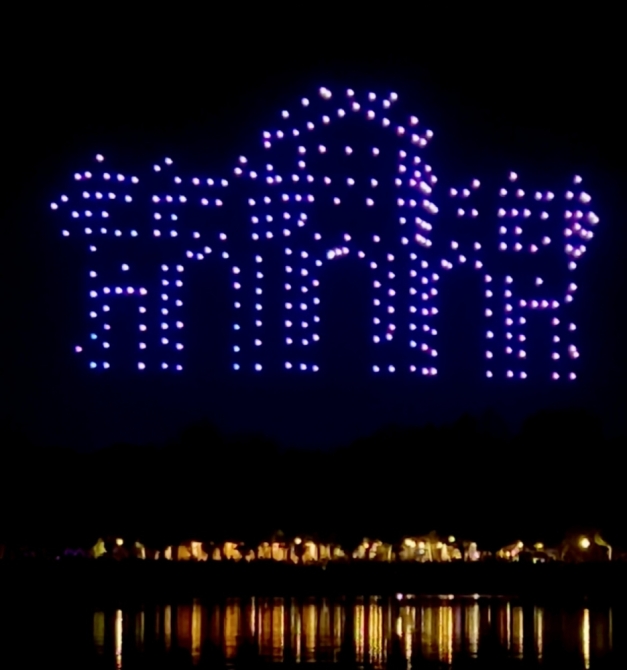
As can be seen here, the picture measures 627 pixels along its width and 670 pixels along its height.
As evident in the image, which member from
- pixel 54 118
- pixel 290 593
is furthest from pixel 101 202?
pixel 290 593

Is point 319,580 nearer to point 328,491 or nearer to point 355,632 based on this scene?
point 328,491

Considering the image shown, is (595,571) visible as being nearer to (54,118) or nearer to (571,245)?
(571,245)

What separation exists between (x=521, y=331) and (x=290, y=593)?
2695mm

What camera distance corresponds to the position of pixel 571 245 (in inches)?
287

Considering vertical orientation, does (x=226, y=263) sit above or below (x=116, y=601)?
above

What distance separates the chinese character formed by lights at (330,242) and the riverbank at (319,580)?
1813mm

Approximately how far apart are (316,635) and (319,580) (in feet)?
7.99

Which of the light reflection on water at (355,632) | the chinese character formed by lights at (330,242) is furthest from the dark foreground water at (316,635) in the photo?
the chinese character formed by lights at (330,242)

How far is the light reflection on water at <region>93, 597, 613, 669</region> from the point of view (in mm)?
5969

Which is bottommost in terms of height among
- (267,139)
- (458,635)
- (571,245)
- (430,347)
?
(458,635)

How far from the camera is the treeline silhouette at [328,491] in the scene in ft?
27.4

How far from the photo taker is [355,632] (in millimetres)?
6824

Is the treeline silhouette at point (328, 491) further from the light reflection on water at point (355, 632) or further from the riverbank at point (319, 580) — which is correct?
the light reflection on water at point (355, 632)

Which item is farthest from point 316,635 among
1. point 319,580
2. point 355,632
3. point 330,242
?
point 319,580
